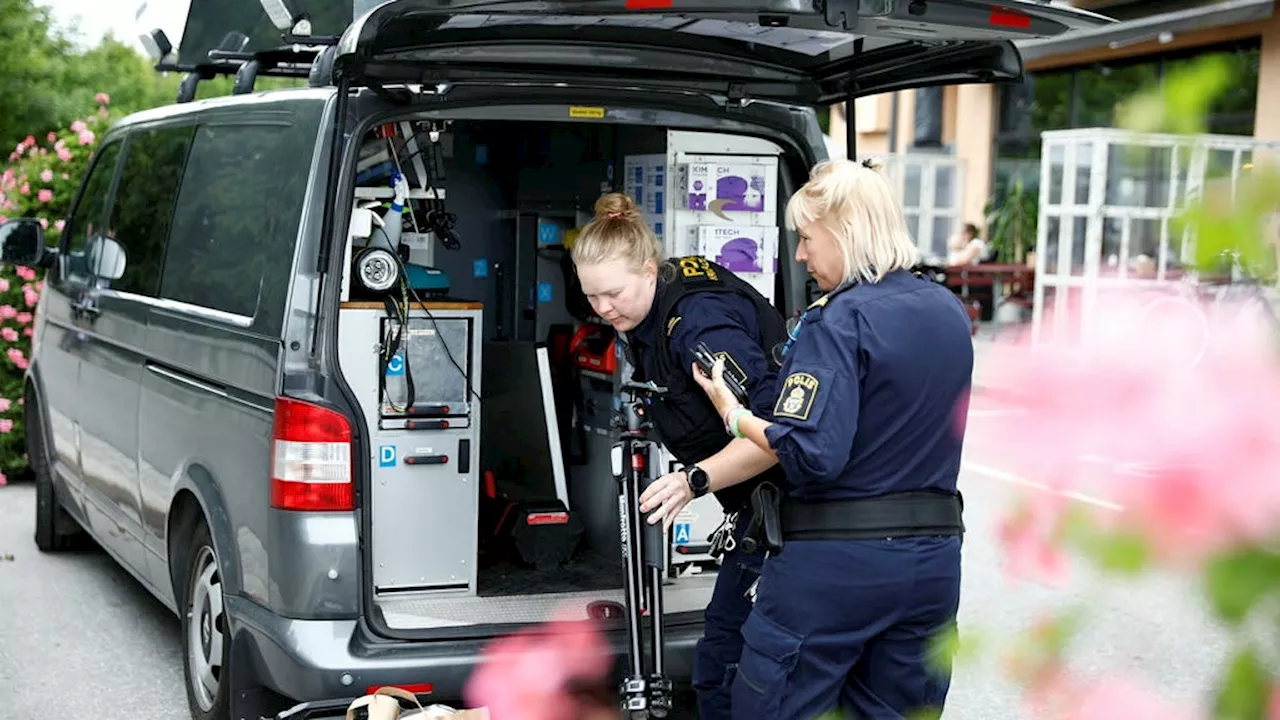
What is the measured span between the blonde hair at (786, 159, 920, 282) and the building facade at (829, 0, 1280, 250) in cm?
1647

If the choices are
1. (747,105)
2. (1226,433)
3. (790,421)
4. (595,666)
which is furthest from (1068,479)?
(747,105)

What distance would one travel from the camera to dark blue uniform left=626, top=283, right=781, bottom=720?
12.5 feet

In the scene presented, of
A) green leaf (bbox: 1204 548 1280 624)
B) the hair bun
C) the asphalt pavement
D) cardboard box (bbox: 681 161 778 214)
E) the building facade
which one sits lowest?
the asphalt pavement

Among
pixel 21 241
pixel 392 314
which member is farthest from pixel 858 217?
pixel 21 241

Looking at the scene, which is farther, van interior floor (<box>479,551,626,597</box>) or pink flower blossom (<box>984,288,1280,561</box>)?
van interior floor (<box>479,551,626,597</box>)

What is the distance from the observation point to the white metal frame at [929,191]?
82.8ft

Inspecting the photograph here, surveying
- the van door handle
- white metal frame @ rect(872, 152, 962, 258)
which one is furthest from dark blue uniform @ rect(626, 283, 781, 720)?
white metal frame @ rect(872, 152, 962, 258)

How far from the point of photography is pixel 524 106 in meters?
4.46

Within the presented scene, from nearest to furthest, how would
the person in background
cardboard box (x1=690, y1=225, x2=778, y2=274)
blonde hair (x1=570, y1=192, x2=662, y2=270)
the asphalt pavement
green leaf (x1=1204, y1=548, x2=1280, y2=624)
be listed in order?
green leaf (x1=1204, y1=548, x2=1280, y2=624) < the asphalt pavement < blonde hair (x1=570, y1=192, x2=662, y2=270) < cardboard box (x1=690, y1=225, x2=778, y2=274) < the person in background

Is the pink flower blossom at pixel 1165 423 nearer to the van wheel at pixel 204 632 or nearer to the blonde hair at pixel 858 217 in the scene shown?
the blonde hair at pixel 858 217

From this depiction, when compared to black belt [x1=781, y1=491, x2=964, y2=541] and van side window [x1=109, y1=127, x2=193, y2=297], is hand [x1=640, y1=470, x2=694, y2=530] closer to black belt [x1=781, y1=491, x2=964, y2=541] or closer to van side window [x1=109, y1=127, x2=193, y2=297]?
black belt [x1=781, y1=491, x2=964, y2=541]

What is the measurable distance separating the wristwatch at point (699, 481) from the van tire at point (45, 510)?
15.5ft

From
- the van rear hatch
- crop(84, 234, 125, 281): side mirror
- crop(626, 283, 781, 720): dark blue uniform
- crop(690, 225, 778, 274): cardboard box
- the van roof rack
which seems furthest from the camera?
crop(84, 234, 125, 281): side mirror

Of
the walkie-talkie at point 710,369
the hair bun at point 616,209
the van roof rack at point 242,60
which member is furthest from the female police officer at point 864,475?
the van roof rack at point 242,60
